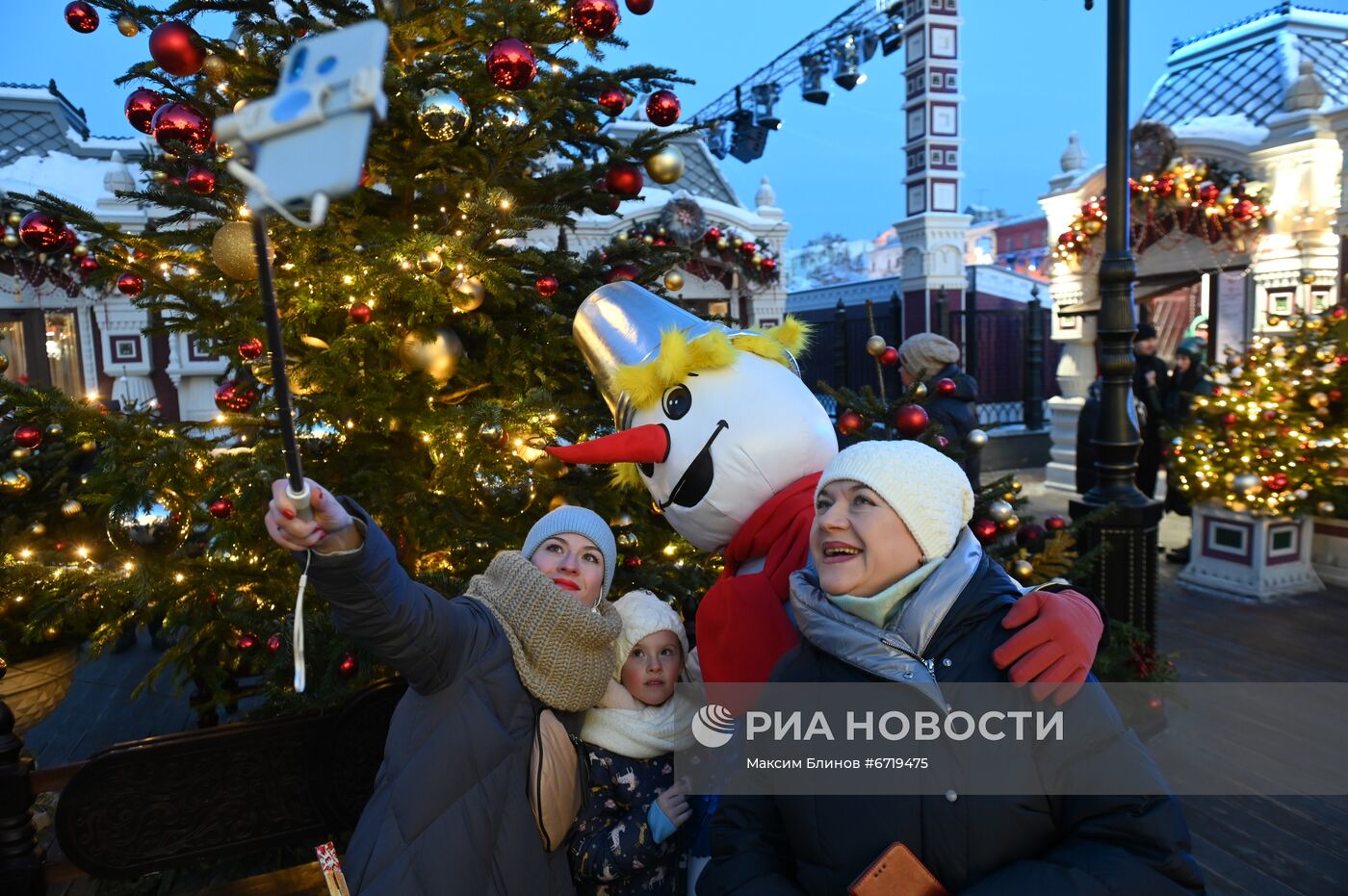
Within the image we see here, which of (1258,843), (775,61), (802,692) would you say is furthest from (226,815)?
(775,61)

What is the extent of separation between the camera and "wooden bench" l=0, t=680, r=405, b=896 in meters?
2.58

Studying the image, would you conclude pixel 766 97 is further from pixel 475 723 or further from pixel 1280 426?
pixel 475 723

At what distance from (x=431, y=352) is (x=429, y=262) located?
458 millimetres

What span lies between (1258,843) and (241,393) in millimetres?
4543

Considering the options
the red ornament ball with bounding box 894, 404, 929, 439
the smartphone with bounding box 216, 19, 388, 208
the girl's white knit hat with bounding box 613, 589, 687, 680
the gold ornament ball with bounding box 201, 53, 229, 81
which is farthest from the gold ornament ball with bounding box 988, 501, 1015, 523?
the gold ornament ball with bounding box 201, 53, 229, 81

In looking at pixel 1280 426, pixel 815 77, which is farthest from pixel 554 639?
pixel 815 77

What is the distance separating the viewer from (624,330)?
8.76 ft

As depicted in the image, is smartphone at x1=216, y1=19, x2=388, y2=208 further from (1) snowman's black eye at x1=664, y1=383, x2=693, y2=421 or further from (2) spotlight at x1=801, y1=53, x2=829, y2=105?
(2) spotlight at x1=801, y1=53, x2=829, y2=105

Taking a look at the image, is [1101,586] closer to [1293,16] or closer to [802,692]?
[802,692]

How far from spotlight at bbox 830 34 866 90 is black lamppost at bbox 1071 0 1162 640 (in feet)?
41.5

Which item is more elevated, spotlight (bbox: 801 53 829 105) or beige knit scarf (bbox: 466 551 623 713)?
spotlight (bbox: 801 53 829 105)

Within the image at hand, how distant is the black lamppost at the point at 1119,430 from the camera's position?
4180mm

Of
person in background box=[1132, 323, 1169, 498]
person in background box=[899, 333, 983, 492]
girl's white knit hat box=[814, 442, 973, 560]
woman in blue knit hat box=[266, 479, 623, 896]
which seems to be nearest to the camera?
girl's white knit hat box=[814, 442, 973, 560]

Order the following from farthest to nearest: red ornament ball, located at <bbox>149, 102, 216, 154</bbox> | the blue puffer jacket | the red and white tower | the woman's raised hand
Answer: the red and white tower
red ornament ball, located at <bbox>149, 102, 216, 154</bbox>
the blue puffer jacket
the woman's raised hand
